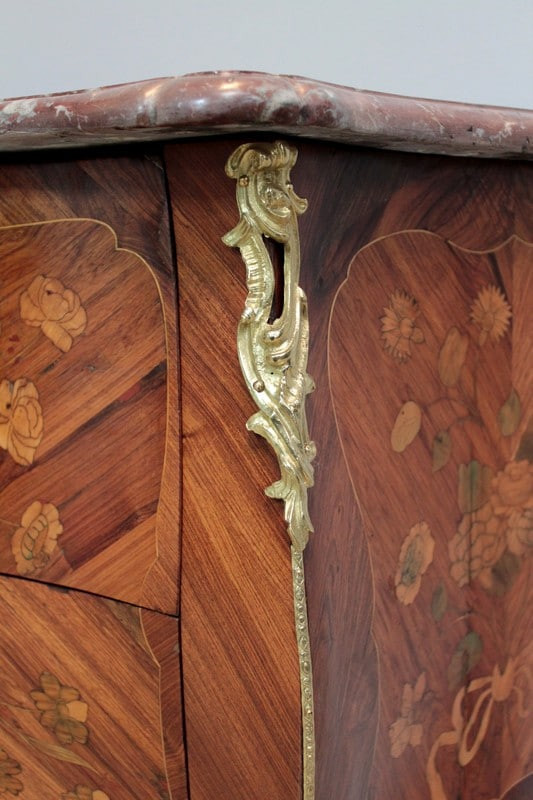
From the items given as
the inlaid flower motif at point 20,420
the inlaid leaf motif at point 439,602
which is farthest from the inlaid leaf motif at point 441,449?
the inlaid flower motif at point 20,420

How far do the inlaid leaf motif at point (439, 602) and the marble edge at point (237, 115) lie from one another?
387 millimetres

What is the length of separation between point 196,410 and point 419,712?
39 centimetres

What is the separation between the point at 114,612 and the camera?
80 centimetres

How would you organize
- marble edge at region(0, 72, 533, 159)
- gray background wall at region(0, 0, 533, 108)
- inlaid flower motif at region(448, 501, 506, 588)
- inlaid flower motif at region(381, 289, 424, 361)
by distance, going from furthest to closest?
gray background wall at region(0, 0, 533, 108), inlaid flower motif at region(448, 501, 506, 588), inlaid flower motif at region(381, 289, 424, 361), marble edge at region(0, 72, 533, 159)

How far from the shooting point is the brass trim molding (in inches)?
27.1

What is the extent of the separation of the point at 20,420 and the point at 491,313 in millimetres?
418

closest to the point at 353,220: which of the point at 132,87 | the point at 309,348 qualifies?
the point at 309,348

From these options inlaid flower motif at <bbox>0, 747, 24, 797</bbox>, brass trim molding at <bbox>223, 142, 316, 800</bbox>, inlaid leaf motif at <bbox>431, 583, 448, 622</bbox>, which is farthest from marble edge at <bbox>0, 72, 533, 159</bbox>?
inlaid flower motif at <bbox>0, 747, 24, 797</bbox>

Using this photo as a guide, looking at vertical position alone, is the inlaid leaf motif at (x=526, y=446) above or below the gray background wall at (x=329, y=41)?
below

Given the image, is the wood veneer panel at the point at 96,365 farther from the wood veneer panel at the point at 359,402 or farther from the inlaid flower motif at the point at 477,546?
the inlaid flower motif at the point at 477,546

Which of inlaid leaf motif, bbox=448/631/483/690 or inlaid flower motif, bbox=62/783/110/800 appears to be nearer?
inlaid flower motif, bbox=62/783/110/800

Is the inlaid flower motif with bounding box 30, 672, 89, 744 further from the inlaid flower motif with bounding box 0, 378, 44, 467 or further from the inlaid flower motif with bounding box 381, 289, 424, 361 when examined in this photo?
the inlaid flower motif with bounding box 381, 289, 424, 361

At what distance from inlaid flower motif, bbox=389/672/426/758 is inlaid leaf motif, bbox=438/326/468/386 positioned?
0.26 meters

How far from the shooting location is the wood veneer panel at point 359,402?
761 mm
